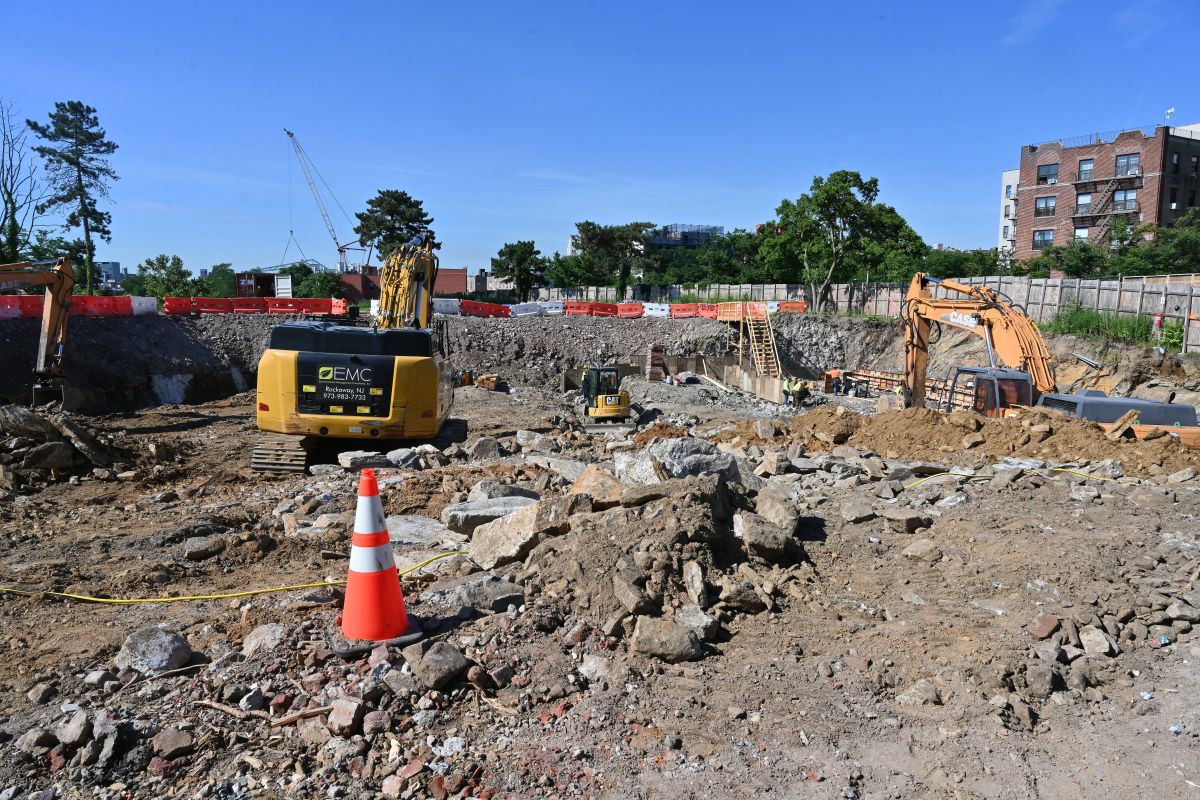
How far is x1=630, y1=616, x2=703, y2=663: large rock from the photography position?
3.81m

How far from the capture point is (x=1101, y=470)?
27.3ft

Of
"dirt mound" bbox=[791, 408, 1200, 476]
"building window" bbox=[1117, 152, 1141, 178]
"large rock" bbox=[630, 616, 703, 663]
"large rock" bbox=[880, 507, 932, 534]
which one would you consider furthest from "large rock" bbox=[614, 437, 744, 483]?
"building window" bbox=[1117, 152, 1141, 178]

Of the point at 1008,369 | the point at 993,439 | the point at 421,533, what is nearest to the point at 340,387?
the point at 421,533

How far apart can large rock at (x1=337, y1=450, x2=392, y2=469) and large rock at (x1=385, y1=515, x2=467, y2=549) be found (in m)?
3.27

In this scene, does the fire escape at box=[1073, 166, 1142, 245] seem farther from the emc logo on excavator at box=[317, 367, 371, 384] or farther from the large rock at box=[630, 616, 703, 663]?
the large rock at box=[630, 616, 703, 663]

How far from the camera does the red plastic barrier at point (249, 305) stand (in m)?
29.5

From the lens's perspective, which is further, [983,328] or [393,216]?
[393,216]

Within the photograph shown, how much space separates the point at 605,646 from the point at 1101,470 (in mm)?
7056

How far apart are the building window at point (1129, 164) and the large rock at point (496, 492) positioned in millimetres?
51496

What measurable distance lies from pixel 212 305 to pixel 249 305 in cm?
144

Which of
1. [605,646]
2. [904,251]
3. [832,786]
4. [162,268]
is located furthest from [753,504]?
[162,268]

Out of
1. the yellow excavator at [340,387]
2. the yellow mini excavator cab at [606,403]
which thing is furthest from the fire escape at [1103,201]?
the yellow excavator at [340,387]

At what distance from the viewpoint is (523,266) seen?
2393 inches

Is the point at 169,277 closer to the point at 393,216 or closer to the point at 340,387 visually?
the point at 393,216
